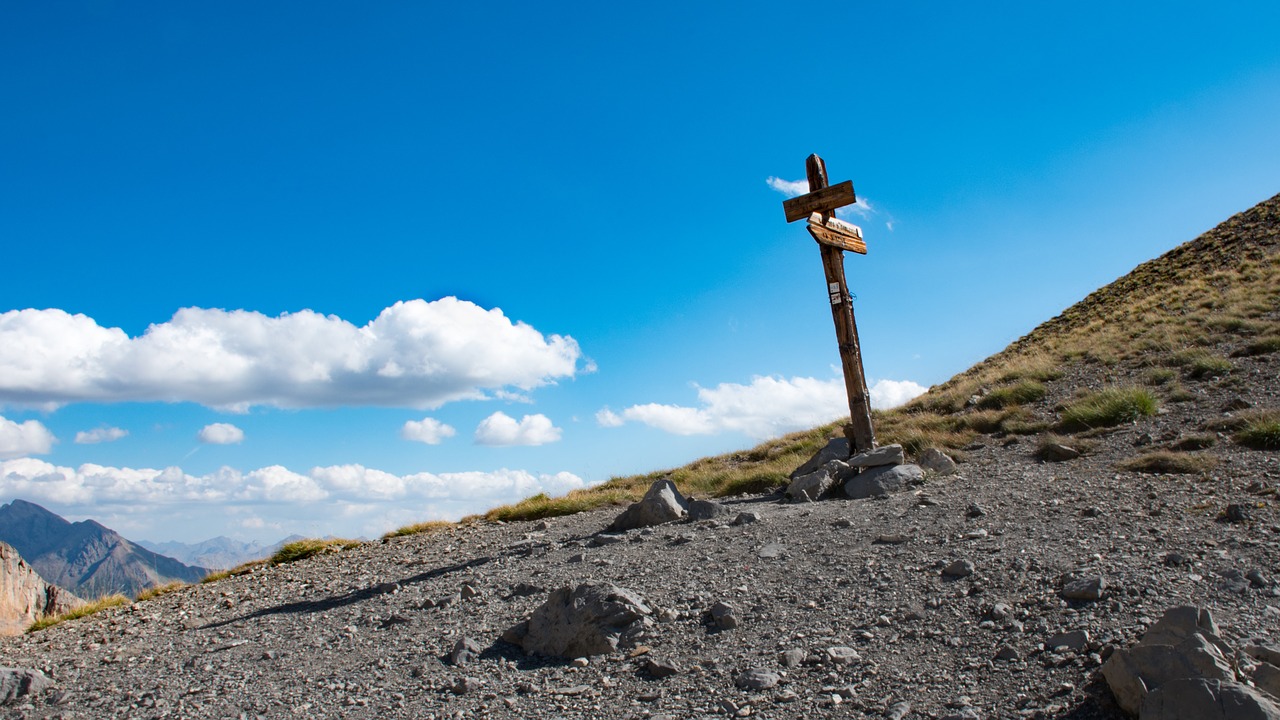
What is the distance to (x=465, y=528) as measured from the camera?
12789 mm

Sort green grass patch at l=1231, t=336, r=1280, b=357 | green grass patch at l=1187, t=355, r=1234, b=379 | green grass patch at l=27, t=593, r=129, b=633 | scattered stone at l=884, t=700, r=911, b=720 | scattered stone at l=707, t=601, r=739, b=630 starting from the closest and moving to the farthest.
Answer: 1. scattered stone at l=884, t=700, r=911, b=720
2. scattered stone at l=707, t=601, r=739, b=630
3. green grass patch at l=27, t=593, r=129, b=633
4. green grass patch at l=1187, t=355, r=1234, b=379
5. green grass patch at l=1231, t=336, r=1280, b=357

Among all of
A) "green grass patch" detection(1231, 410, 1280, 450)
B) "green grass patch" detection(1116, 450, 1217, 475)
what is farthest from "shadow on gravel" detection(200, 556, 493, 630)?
"green grass patch" detection(1231, 410, 1280, 450)

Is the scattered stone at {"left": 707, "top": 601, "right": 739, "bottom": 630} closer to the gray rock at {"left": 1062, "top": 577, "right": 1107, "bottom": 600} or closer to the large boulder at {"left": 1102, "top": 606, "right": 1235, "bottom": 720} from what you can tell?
the gray rock at {"left": 1062, "top": 577, "right": 1107, "bottom": 600}

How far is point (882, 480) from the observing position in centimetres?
956

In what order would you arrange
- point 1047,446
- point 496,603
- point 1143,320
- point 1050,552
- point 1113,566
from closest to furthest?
1. point 1113,566
2. point 1050,552
3. point 496,603
4. point 1047,446
5. point 1143,320

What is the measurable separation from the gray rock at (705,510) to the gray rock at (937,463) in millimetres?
3075

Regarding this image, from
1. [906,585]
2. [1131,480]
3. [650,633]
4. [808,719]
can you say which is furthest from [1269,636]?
[1131,480]

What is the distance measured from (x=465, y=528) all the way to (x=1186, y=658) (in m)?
10.8

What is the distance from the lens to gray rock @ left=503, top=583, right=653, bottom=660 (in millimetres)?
5707

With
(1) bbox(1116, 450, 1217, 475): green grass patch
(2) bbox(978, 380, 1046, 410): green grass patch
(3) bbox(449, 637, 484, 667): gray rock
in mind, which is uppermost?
(2) bbox(978, 380, 1046, 410): green grass patch

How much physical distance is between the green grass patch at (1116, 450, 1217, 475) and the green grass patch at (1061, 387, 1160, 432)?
2553 millimetres

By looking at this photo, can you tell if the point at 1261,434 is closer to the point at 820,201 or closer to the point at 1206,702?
the point at 820,201

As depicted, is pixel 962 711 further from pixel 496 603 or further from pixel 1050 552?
pixel 496 603

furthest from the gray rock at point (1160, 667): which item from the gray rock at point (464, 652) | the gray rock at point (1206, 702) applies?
the gray rock at point (464, 652)
